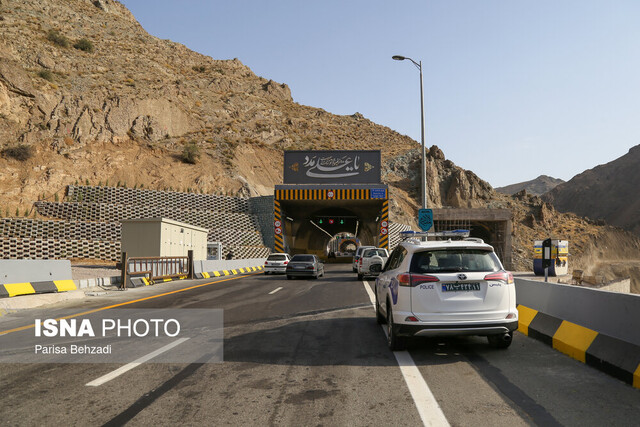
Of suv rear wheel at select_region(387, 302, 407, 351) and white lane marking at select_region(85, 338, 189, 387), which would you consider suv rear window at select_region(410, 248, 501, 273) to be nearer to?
suv rear wheel at select_region(387, 302, 407, 351)

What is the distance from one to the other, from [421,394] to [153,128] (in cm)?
6769

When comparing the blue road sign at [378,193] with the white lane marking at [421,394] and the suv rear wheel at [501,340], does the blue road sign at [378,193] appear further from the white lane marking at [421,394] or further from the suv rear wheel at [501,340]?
the white lane marking at [421,394]

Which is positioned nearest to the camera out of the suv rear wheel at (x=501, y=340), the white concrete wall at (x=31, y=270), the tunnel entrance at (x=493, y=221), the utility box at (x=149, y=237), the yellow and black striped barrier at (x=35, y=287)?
the suv rear wheel at (x=501, y=340)

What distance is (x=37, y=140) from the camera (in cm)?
5481

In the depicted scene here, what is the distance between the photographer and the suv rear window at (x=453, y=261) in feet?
23.4

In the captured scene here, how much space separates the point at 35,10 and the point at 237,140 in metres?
42.5

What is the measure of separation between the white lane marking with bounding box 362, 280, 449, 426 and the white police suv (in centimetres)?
43

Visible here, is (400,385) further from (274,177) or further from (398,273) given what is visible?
(274,177)

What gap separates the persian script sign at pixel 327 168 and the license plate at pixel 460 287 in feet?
105

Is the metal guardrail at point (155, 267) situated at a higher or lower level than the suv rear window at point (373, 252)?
lower

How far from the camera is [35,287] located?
43.6 feet

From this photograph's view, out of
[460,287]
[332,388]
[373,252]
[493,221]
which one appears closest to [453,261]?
[460,287]

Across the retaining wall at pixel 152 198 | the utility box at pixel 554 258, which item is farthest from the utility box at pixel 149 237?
the utility box at pixel 554 258

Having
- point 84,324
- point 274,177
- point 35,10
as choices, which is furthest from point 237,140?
point 84,324
